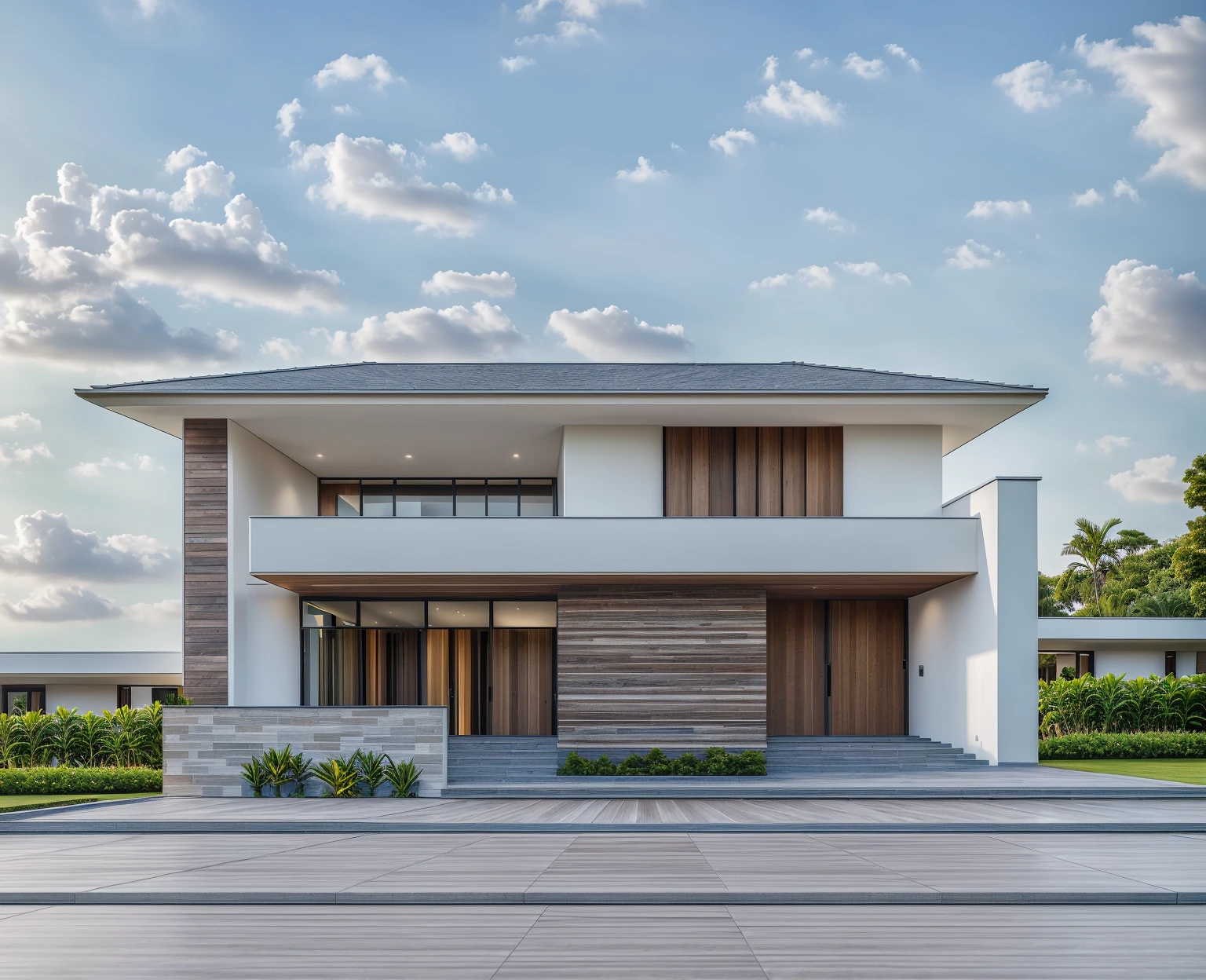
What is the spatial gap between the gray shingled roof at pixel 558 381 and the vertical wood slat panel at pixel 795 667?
186 inches

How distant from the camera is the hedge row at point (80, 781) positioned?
638 inches

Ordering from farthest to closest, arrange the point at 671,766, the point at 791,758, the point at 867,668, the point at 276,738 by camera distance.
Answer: the point at 867,668, the point at 791,758, the point at 671,766, the point at 276,738

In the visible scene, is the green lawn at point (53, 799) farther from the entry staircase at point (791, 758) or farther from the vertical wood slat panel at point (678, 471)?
the vertical wood slat panel at point (678, 471)

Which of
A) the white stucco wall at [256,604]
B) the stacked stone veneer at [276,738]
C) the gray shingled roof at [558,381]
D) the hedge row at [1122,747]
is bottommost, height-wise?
the hedge row at [1122,747]

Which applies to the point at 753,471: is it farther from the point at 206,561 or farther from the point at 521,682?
the point at 206,561

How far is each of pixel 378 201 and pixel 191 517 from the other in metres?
12.1

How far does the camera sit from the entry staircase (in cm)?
1714

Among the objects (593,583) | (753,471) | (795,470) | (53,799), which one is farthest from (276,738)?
(795,470)

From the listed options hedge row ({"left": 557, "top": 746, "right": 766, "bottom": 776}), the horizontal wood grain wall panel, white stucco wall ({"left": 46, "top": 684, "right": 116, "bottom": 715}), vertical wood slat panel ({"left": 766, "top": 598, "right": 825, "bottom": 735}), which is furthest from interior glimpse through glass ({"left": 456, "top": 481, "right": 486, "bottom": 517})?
white stucco wall ({"left": 46, "top": 684, "right": 116, "bottom": 715})

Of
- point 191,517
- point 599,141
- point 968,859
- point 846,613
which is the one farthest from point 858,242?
point 968,859

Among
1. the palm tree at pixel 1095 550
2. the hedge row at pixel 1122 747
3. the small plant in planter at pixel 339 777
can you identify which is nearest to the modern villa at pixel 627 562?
the small plant in planter at pixel 339 777

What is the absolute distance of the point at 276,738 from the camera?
15.6 metres

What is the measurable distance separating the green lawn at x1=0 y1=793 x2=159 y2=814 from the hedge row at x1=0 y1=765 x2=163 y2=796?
0.12 m

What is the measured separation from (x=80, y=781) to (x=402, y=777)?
570cm
